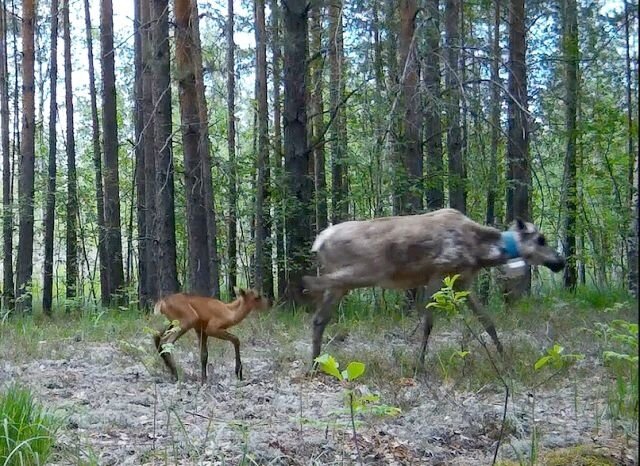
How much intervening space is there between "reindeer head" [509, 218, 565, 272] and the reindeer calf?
10.4ft

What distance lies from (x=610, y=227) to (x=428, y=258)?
532 inches

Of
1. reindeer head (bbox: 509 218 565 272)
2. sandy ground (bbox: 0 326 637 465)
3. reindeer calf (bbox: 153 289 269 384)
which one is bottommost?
sandy ground (bbox: 0 326 637 465)

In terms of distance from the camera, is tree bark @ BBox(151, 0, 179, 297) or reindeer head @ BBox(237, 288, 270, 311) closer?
reindeer head @ BBox(237, 288, 270, 311)

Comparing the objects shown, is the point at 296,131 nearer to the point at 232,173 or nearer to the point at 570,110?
the point at 232,173

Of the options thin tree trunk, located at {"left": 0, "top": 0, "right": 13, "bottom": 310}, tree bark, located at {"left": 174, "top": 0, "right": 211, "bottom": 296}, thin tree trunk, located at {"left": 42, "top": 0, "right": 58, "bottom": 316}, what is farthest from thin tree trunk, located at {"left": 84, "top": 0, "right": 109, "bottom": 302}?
tree bark, located at {"left": 174, "top": 0, "right": 211, "bottom": 296}

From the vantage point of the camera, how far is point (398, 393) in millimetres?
6082

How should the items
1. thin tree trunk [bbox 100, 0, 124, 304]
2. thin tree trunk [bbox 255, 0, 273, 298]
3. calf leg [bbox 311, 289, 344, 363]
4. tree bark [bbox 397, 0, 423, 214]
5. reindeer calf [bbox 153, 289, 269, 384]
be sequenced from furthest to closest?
thin tree trunk [bbox 100, 0, 124, 304], thin tree trunk [bbox 255, 0, 273, 298], tree bark [bbox 397, 0, 423, 214], calf leg [bbox 311, 289, 344, 363], reindeer calf [bbox 153, 289, 269, 384]

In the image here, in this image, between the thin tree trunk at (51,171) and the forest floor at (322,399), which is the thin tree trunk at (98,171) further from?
the forest floor at (322,399)

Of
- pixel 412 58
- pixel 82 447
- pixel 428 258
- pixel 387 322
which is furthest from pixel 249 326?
pixel 82 447

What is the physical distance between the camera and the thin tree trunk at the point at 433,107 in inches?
403

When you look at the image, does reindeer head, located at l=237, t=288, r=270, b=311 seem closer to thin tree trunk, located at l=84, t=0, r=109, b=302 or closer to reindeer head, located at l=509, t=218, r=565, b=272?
reindeer head, located at l=509, t=218, r=565, b=272

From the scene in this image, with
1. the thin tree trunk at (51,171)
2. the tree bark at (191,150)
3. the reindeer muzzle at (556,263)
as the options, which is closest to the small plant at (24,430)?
the reindeer muzzle at (556,263)

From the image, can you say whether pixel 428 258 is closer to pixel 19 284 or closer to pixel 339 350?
pixel 339 350

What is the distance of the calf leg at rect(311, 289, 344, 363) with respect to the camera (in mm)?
7812
